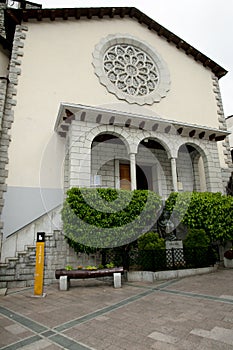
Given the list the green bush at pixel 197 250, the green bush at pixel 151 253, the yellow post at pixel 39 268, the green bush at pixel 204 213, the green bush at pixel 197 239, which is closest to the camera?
the yellow post at pixel 39 268

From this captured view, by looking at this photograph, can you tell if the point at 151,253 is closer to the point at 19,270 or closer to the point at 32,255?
the point at 32,255

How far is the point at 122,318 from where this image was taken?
3.82m

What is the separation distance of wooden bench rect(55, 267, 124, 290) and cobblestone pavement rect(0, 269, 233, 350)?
209mm

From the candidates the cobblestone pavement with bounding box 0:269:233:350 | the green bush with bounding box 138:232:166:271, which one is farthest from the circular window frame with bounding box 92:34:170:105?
the cobblestone pavement with bounding box 0:269:233:350

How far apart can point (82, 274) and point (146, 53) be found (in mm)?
11929

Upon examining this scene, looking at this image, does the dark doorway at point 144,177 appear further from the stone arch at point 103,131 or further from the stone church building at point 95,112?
the stone arch at point 103,131

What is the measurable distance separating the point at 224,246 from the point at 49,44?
1168cm

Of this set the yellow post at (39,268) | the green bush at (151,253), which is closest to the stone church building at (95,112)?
the yellow post at (39,268)

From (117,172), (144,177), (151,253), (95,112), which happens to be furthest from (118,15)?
(151,253)

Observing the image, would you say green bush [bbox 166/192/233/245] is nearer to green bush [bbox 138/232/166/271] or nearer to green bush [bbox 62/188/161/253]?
green bush [bbox 62/188/161/253]

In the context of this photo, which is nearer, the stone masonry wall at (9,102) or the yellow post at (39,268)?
the yellow post at (39,268)

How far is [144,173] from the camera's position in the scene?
12164mm

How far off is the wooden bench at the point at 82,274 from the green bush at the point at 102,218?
79 centimetres

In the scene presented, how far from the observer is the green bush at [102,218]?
6840mm
